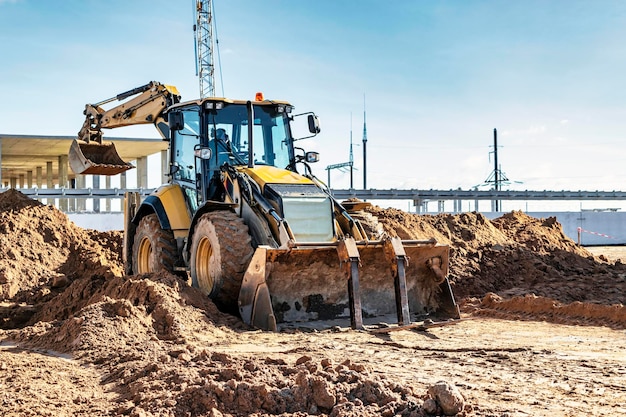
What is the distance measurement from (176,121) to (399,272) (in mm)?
3730

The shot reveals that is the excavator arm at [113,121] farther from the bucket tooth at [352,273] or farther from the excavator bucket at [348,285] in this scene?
the bucket tooth at [352,273]

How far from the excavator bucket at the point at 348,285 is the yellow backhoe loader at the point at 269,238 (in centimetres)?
1

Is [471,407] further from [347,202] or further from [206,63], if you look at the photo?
[206,63]

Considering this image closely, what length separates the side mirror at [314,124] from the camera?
1005 cm

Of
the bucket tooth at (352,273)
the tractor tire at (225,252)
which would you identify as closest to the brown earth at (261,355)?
the bucket tooth at (352,273)

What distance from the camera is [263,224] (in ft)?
29.0

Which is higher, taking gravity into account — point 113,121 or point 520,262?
point 113,121

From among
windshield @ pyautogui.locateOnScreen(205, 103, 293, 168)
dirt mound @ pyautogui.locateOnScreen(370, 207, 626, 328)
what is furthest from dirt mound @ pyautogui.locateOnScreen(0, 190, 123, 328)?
dirt mound @ pyautogui.locateOnScreen(370, 207, 626, 328)

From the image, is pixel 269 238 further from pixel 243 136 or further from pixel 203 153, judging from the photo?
pixel 243 136

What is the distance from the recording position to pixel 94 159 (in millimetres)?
13719

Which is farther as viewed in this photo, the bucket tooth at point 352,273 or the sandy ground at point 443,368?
the bucket tooth at point 352,273

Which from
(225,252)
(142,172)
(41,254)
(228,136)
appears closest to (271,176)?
(228,136)

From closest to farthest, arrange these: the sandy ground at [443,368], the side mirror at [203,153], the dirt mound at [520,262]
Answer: the sandy ground at [443,368], the side mirror at [203,153], the dirt mound at [520,262]

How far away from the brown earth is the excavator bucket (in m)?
0.31
